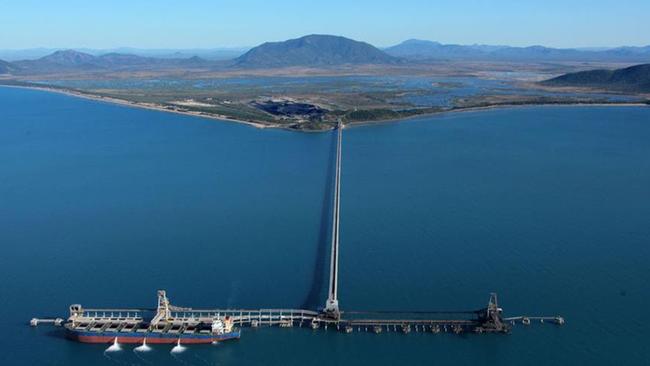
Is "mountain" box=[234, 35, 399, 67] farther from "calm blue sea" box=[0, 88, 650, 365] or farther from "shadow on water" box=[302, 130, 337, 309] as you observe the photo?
"shadow on water" box=[302, 130, 337, 309]

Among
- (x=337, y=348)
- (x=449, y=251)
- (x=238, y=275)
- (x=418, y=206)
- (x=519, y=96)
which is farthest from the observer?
(x=519, y=96)

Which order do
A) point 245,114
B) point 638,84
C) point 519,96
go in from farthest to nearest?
point 638,84 < point 519,96 < point 245,114

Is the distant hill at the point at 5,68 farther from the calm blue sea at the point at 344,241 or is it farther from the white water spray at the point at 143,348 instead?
the white water spray at the point at 143,348

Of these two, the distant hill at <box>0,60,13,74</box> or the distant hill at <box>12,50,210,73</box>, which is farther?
the distant hill at <box>12,50,210,73</box>

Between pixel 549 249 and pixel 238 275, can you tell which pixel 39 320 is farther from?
pixel 549 249

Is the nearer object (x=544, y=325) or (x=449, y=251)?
(x=544, y=325)

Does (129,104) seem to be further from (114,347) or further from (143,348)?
(143,348)

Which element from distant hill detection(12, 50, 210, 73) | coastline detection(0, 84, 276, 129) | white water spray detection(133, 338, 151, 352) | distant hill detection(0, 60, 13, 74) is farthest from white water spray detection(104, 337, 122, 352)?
distant hill detection(12, 50, 210, 73)

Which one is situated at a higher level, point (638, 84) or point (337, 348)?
point (638, 84)

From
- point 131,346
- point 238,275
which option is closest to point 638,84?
point 238,275

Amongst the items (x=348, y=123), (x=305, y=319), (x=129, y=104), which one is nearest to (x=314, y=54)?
(x=129, y=104)
